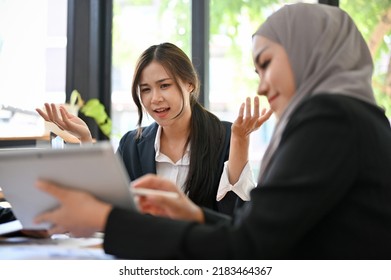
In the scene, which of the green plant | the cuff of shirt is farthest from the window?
the cuff of shirt

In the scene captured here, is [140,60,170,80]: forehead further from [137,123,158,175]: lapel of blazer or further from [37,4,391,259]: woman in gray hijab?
[37,4,391,259]: woman in gray hijab

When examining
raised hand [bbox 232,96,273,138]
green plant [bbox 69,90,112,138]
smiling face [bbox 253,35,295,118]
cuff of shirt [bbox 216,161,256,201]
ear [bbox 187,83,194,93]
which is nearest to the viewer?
smiling face [bbox 253,35,295,118]

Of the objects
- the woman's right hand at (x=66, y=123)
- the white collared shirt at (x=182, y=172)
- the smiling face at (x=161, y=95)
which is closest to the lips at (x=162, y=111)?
the smiling face at (x=161, y=95)

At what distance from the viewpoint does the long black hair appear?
213 cm

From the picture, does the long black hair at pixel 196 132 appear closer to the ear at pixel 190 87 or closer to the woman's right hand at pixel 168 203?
the ear at pixel 190 87

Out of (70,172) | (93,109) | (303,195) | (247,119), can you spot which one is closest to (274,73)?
(303,195)

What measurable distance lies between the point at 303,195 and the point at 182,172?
1.37m

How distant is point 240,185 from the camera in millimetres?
2010

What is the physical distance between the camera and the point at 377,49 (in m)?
3.55

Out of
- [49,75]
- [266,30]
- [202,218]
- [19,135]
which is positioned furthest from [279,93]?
[49,75]

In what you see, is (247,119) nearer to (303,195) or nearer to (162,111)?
(162,111)

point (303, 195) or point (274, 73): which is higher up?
point (274, 73)

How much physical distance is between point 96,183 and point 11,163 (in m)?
0.18

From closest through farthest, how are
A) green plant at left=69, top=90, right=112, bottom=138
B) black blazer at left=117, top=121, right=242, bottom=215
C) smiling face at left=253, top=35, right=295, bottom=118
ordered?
smiling face at left=253, top=35, right=295, bottom=118 < black blazer at left=117, top=121, right=242, bottom=215 < green plant at left=69, top=90, right=112, bottom=138
